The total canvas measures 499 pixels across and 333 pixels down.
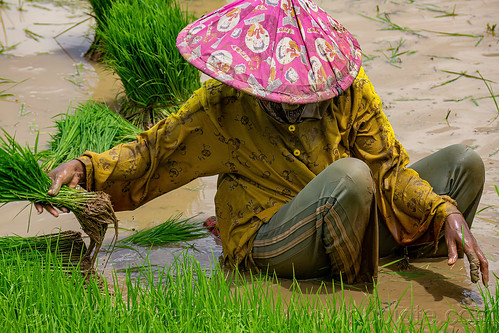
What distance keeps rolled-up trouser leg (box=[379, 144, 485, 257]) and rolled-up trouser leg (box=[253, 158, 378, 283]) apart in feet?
1.01

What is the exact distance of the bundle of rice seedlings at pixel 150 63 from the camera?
4.76 metres

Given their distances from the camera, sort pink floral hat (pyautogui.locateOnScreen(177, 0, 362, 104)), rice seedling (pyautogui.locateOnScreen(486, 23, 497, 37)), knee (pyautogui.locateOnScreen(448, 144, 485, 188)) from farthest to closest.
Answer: rice seedling (pyautogui.locateOnScreen(486, 23, 497, 37)) < knee (pyautogui.locateOnScreen(448, 144, 485, 188)) < pink floral hat (pyautogui.locateOnScreen(177, 0, 362, 104))

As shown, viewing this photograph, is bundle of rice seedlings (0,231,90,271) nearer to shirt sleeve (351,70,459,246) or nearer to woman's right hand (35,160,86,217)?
woman's right hand (35,160,86,217)

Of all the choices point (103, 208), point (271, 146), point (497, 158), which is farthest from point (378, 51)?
point (103, 208)

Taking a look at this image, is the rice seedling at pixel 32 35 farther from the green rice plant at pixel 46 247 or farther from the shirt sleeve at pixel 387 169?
the shirt sleeve at pixel 387 169

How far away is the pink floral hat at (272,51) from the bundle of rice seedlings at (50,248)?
2.87 ft

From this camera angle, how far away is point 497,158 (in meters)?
4.30

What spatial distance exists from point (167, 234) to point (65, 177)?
92 cm

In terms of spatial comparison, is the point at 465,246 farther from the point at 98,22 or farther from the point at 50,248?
the point at 98,22

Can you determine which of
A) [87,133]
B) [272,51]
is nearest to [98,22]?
[87,133]

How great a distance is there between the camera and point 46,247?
9.76 ft

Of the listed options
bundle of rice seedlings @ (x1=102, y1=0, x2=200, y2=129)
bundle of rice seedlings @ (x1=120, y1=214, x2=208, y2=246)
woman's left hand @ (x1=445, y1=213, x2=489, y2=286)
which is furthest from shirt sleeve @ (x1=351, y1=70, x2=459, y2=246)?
bundle of rice seedlings @ (x1=102, y1=0, x2=200, y2=129)

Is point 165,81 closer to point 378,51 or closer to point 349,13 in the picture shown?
point 378,51

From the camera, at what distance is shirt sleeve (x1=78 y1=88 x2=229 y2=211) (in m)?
2.99
